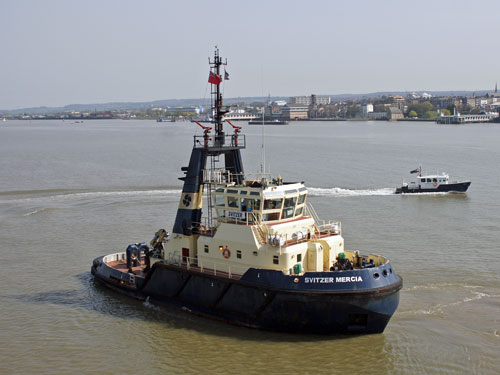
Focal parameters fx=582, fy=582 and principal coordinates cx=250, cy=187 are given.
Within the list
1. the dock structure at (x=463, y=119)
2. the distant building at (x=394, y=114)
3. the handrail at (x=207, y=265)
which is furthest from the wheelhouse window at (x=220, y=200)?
the distant building at (x=394, y=114)

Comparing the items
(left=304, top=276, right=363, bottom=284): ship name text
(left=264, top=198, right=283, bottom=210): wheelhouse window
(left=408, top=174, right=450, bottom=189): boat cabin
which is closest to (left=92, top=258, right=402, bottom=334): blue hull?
(left=304, top=276, right=363, bottom=284): ship name text

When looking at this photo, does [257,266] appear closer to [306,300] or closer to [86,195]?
[306,300]

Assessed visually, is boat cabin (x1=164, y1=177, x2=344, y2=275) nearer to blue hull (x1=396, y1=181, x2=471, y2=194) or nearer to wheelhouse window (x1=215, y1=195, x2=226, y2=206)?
wheelhouse window (x1=215, y1=195, x2=226, y2=206)

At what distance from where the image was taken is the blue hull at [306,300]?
15258 millimetres

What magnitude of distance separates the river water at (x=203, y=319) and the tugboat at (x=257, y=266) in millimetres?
569

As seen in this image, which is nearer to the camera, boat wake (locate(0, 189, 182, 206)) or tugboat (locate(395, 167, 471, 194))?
boat wake (locate(0, 189, 182, 206))

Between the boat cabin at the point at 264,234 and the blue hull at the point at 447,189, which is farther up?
the boat cabin at the point at 264,234

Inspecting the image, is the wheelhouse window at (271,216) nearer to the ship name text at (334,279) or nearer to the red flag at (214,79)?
the ship name text at (334,279)

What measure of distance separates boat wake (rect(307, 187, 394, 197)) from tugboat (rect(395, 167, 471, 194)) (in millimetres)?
1030

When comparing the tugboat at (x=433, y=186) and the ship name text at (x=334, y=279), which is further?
the tugboat at (x=433, y=186)

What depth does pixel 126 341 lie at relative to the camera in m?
16.7

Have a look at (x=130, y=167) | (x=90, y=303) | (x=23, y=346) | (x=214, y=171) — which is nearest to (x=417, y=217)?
(x=214, y=171)

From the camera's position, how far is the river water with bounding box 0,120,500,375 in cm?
1530

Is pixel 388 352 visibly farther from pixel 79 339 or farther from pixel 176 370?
pixel 79 339
